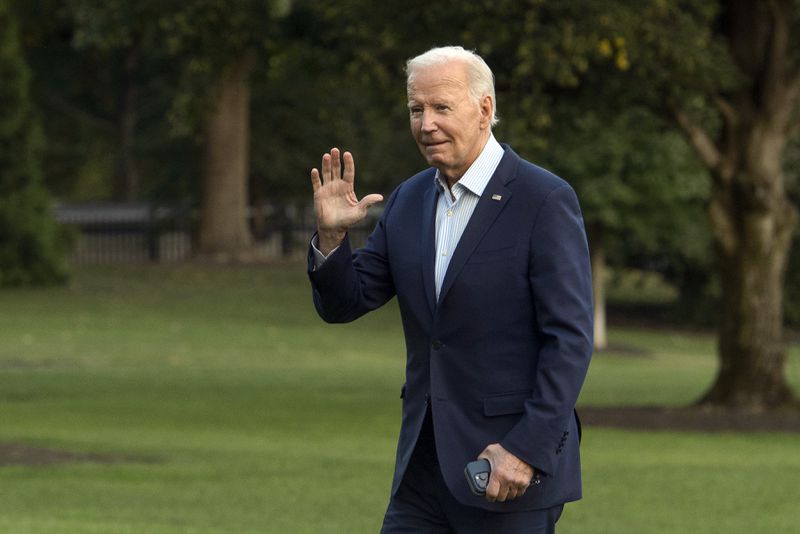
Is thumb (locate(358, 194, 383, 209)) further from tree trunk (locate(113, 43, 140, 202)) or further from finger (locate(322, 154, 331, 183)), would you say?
tree trunk (locate(113, 43, 140, 202))

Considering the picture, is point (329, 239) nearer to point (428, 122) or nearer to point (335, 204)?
point (335, 204)

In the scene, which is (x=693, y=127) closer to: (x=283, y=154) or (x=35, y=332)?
(x=35, y=332)

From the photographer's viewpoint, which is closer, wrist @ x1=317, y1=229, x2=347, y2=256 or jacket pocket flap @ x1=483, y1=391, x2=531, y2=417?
jacket pocket flap @ x1=483, y1=391, x2=531, y2=417

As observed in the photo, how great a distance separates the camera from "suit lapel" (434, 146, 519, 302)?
462 centimetres

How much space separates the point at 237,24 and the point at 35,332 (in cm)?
1292

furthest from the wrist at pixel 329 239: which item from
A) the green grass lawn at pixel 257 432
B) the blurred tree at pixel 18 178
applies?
the blurred tree at pixel 18 178

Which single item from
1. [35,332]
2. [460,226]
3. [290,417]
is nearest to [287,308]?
[35,332]

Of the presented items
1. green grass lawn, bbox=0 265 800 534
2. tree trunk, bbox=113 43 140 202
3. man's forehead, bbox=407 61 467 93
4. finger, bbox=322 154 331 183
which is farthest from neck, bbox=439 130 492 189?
tree trunk, bbox=113 43 140 202

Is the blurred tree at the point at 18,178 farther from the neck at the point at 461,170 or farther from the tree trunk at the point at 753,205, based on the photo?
the neck at the point at 461,170

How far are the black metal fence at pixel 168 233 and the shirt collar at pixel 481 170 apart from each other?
4070 centimetres

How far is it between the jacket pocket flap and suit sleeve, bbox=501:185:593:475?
68 millimetres

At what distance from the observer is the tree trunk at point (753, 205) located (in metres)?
17.0

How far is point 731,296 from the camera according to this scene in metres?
17.5

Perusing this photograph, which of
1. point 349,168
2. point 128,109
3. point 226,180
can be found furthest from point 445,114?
point 128,109
